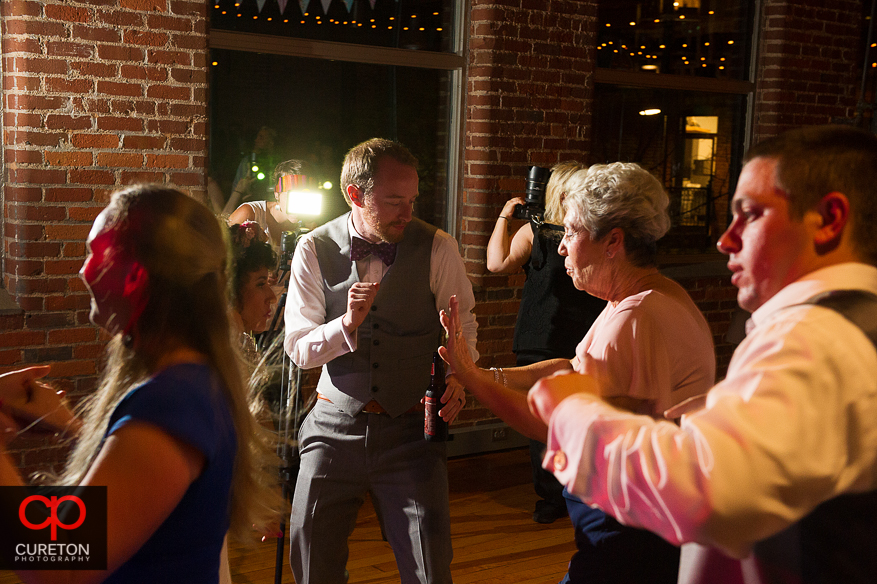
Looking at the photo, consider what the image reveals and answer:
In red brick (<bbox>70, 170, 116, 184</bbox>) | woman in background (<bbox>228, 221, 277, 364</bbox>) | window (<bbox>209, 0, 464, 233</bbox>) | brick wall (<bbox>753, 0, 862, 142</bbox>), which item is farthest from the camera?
brick wall (<bbox>753, 0, 862, 142</bbox>)

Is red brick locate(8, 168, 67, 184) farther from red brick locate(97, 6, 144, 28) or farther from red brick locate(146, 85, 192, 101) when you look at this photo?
red brick locate(97, 6, 144, 28)

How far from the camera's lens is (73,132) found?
351 centimetres

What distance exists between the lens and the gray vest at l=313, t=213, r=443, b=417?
2.43 metres

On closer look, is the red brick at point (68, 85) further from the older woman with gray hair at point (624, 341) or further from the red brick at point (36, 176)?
the older woman with gray hair at point (624, 341)

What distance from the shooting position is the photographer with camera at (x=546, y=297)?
12.3 ft

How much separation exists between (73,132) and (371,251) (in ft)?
5.85

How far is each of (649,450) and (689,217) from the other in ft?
16.9

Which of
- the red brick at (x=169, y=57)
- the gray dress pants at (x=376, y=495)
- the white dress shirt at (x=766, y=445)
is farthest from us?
the red brick at (x=169, y=57)

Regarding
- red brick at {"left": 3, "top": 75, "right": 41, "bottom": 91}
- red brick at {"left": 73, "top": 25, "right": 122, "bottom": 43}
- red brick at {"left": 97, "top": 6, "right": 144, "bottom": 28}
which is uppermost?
red brick at {"left": 97, "top": 6, "right": 144, "bottom": 28}

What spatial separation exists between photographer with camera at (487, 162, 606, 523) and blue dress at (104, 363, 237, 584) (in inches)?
101

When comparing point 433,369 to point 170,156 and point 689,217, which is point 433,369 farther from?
point 689,217

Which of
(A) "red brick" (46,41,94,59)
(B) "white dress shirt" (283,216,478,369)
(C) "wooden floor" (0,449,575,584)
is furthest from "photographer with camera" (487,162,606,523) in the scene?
(A) "red brick" (46,41,94,59)

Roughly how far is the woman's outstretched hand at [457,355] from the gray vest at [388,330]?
0.45m

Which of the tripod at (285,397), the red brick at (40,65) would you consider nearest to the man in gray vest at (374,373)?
the tripod at (285,397)
